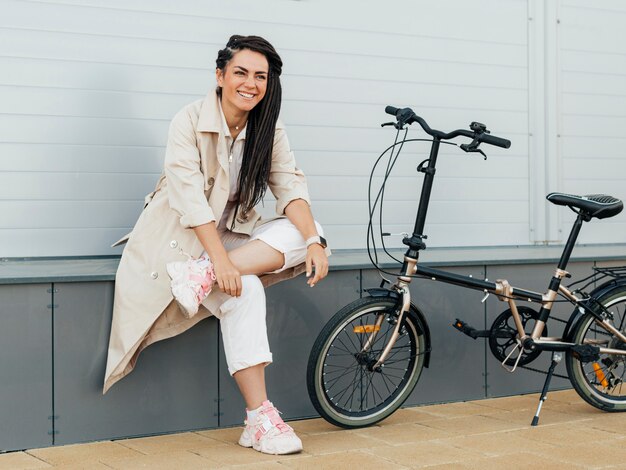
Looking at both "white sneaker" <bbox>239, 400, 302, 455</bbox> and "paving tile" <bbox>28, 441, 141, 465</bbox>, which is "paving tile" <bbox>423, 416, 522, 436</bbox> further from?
"paving tile" <bbox>28, 441, 141, 465</bbox>

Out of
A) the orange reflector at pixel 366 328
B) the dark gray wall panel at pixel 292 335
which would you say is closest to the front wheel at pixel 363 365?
the orange reflector at pixel 366 328

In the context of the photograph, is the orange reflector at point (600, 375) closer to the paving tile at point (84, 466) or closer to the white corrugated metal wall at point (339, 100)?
the white corrugated metal wall at point (339, 100)

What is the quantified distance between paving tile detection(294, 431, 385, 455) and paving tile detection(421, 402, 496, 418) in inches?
23.5

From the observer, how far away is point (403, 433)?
420 cm

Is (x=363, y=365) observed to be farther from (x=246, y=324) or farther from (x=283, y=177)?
(x=283, y=177)

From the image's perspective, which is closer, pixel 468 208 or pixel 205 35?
pixel 205 35

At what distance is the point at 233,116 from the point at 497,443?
1674 mm

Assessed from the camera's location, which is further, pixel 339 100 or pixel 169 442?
pixel 339 100

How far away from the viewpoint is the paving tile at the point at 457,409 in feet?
15.1

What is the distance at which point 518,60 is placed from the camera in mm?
5949

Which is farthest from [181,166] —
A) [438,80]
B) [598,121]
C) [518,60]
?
[598,121]

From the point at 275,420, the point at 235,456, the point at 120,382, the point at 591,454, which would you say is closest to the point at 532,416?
the point at 591,454

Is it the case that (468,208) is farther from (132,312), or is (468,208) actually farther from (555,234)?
(132,312)

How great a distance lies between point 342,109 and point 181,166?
5.52 ft
